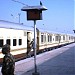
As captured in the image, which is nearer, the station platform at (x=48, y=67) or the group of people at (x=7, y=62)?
the group of people at (x=7, y=62)

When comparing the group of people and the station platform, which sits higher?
the group of people

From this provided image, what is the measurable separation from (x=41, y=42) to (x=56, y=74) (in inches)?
754

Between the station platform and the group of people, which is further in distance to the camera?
the station platform

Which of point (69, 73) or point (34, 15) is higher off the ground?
point (34, 15)

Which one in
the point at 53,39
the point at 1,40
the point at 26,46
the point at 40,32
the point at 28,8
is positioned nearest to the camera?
the point at 28,8

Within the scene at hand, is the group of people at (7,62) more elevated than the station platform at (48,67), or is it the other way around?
the group of people at (7,62)

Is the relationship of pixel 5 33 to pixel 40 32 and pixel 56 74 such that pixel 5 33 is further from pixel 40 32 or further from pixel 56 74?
pixel 40 32

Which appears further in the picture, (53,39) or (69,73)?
(53,39)

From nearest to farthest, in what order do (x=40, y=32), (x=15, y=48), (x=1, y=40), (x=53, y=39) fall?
(x=1, y=40) → (x=15, y=48) → (x=40, y=32) → (x=53, y=39)

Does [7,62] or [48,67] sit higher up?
[7,62]

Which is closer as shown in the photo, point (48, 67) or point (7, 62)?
point (7, 62)

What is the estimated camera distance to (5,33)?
1959 centimetres

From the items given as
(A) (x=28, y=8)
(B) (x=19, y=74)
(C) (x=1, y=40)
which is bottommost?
(B) (x=19, y=74)

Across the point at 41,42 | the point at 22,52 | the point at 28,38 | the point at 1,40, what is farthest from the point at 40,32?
the point at 1,40
